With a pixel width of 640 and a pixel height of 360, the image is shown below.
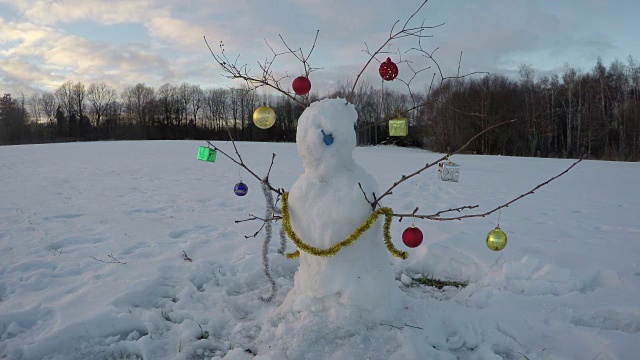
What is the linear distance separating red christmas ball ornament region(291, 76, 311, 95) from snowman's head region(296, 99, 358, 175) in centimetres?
12

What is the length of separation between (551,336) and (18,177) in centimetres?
1223

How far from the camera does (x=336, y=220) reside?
2.51 meters

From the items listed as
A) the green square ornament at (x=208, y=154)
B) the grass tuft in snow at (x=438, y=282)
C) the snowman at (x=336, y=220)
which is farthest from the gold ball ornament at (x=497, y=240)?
the green square ornament at (x=208, y=154)

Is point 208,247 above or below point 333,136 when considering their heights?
below

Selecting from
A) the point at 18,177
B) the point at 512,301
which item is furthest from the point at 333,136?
the point at 18,177

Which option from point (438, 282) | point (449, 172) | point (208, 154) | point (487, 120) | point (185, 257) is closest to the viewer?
point (208, 154)

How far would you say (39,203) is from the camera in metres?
6.79

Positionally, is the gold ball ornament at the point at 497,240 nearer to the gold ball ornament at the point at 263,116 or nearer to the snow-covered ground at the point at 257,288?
the snow-covered ground at the point at 257,288

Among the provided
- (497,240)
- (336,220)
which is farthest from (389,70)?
(497,240)

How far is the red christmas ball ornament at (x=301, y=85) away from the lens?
249 cm

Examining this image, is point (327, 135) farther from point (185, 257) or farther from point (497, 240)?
point (185, 257)

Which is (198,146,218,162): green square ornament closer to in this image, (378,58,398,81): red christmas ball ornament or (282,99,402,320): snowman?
(282,99,402,320): snowman

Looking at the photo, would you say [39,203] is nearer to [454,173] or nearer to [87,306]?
[87,306]

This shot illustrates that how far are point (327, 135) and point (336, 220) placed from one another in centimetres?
56
